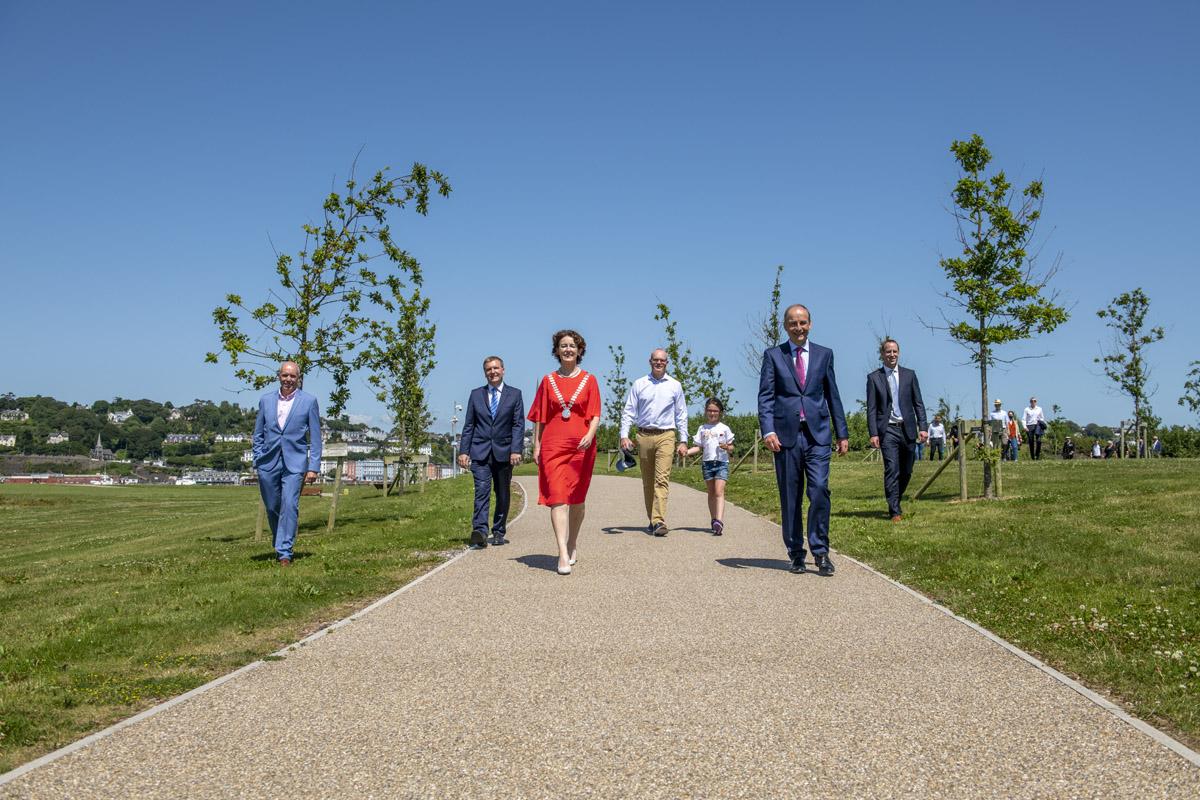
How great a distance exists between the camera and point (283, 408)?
1076cm

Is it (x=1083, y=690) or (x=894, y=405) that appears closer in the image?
(x=1083, y=690)

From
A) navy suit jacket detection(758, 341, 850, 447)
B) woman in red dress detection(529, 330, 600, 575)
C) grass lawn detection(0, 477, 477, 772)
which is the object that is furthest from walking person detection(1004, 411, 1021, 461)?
woman in red dress detection(529, 330, 600, 575)

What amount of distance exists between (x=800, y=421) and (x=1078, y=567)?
273 centimetres

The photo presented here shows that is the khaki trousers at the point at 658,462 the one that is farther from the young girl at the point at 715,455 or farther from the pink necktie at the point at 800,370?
the pink necktie at the point at 800,370

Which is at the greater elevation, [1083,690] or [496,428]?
[496,428]

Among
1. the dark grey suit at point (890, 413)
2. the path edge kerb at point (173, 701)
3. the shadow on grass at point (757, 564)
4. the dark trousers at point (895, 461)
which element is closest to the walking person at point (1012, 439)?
the dark trousers at point (895, 461)

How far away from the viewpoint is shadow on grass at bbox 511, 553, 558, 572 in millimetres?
9500

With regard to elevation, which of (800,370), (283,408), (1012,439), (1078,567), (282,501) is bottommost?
(1078,567)

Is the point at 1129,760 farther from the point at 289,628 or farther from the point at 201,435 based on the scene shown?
the point at 201,435

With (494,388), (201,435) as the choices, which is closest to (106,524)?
(201,435)

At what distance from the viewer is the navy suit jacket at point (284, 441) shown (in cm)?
1062

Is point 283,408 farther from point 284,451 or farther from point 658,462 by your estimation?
point 658,462

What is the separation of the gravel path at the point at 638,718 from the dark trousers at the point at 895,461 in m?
5.33

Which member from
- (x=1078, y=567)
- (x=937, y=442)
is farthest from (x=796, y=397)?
(x=937, y=442)
